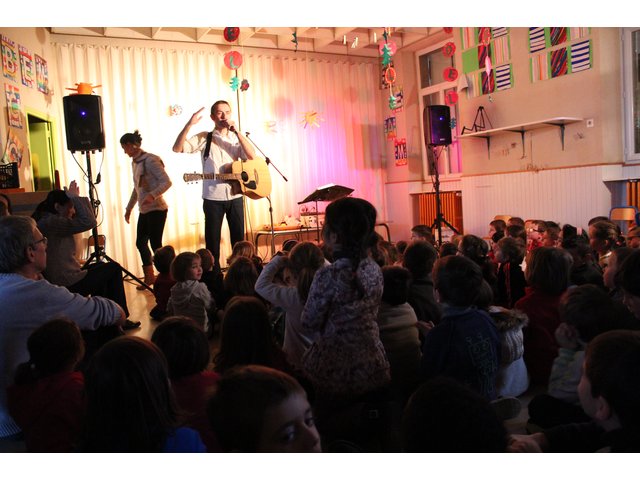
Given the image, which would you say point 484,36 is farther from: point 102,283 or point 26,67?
point 102,283

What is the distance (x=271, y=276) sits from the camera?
2.53 m

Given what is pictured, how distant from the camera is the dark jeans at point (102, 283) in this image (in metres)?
3.05

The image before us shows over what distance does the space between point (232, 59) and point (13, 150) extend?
308 centimetres

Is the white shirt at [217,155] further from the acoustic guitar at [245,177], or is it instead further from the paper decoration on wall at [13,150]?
the paper decoration on wall at [13,150]

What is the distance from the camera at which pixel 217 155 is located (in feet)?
17.0

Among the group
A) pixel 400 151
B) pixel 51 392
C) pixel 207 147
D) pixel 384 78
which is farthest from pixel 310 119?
pixel 51 392

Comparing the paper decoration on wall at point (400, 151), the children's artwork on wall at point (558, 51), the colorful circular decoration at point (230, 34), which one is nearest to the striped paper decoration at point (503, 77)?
the children's artwork on wall at point (558, 51)

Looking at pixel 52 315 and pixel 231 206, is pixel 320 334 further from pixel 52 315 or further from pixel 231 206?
pixel 231 206

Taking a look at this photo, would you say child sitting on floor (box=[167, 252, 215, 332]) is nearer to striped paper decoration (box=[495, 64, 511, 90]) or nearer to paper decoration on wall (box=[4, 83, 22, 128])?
paper decoration on wall (box=[4, 83, 22, 128])

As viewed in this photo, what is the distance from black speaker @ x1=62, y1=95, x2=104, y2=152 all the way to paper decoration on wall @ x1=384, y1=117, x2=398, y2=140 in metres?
4.85

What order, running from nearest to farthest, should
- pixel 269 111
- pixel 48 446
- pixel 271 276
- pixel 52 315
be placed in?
pixel 48 446 < pixel 52 315 < pixel 271 276 < pixel 269 111

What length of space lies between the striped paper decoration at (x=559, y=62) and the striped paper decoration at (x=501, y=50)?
1.96 feet
